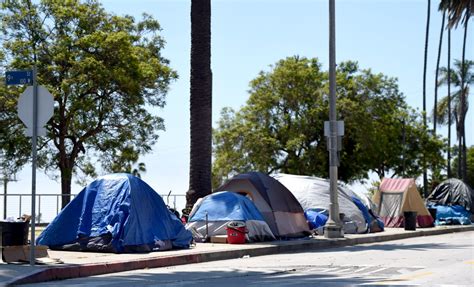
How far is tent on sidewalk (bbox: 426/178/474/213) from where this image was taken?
39781 millimetres

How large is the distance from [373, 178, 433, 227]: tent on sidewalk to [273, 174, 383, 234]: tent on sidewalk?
396cm

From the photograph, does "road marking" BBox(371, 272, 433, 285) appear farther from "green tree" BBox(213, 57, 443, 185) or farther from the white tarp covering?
"green tree" BBox(213, 57, 443, 185)

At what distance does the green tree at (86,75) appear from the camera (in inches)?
1368

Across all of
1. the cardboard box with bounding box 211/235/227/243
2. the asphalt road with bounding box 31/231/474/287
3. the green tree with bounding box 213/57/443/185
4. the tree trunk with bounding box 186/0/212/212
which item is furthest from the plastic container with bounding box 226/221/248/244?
the green tree with bounding box 213/57/443/185

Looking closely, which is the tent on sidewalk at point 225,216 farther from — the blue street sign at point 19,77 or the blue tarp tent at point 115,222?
the blue street sign at point 19,77

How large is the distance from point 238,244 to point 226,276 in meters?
7.15

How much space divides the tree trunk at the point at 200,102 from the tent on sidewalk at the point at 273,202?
957mm

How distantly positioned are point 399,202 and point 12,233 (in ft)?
71.9

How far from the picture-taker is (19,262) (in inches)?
594

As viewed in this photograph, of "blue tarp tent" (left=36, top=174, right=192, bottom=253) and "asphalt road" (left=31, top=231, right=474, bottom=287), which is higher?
"blue tarp tent" (left=36, top=174, right=192, bottom=253)

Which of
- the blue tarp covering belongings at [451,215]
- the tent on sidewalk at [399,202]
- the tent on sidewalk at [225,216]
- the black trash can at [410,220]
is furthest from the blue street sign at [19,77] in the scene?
the blue tarp covering belongings at [451,215]

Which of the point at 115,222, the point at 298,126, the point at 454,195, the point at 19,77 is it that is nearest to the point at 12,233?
the point at 19,77

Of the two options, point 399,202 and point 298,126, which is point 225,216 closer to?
point 399,202

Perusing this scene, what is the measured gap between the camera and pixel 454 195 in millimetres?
40438
